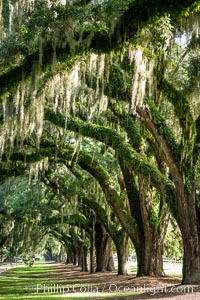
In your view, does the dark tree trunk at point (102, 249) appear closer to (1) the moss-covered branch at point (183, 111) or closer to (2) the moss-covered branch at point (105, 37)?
(1) the moss-covered branch at point (183, 111)

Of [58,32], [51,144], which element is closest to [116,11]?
[58,32]

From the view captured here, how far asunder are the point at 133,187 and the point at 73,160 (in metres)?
1.94

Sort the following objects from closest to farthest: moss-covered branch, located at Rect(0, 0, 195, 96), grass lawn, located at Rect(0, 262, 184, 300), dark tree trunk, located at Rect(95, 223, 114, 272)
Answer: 1. moss-covered branch, located at Rect(0, 0, 195, 96)
2. grass lawn, located at Rect(0, 262, 184, 300)
3. dark tree trunk, located at Rect(95, 223, 114, 272)


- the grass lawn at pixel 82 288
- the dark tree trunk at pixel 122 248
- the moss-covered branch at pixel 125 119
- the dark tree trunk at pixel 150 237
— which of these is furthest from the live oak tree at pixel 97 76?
the dark tree trunk at pixel 122 248

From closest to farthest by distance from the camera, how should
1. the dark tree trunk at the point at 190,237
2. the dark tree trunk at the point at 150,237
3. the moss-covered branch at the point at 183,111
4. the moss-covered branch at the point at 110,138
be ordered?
the moss-covered branch at the point at 183,111, the dark tree trunk at the point at 190,237, the moss-covered branch at the point at 110,138, the dark tree trunk at the point at 150,237

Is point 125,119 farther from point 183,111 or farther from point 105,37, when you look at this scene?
point 105,37

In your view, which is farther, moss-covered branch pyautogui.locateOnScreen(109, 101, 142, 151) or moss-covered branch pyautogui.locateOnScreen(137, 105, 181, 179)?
moss-covered branch pyautogui.locateOnScreen(109, 101, 142, 151)

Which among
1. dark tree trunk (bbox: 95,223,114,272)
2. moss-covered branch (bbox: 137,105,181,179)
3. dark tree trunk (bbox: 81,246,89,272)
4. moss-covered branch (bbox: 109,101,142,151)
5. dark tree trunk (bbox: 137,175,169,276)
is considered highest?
moss-covered branch (bbox: 109,101,142,151)

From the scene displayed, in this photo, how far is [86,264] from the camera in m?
30.9

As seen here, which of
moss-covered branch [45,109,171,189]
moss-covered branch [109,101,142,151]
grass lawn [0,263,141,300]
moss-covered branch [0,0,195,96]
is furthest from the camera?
moss-covered branch [109,101,142,151]

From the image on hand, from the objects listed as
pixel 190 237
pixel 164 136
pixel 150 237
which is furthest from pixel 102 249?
pixel 164 136

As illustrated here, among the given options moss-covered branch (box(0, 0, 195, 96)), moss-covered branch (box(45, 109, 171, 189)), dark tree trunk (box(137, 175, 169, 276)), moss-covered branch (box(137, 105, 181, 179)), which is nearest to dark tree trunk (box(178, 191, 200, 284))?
moss-covered branch (box(137, 105, 181, 179))

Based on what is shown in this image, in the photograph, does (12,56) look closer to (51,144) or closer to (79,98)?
(79,98)

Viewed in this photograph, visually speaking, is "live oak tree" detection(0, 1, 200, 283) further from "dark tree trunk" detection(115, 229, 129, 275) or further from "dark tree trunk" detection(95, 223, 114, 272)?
"dark tree trunk" detection(95, 223, 114, 272)
